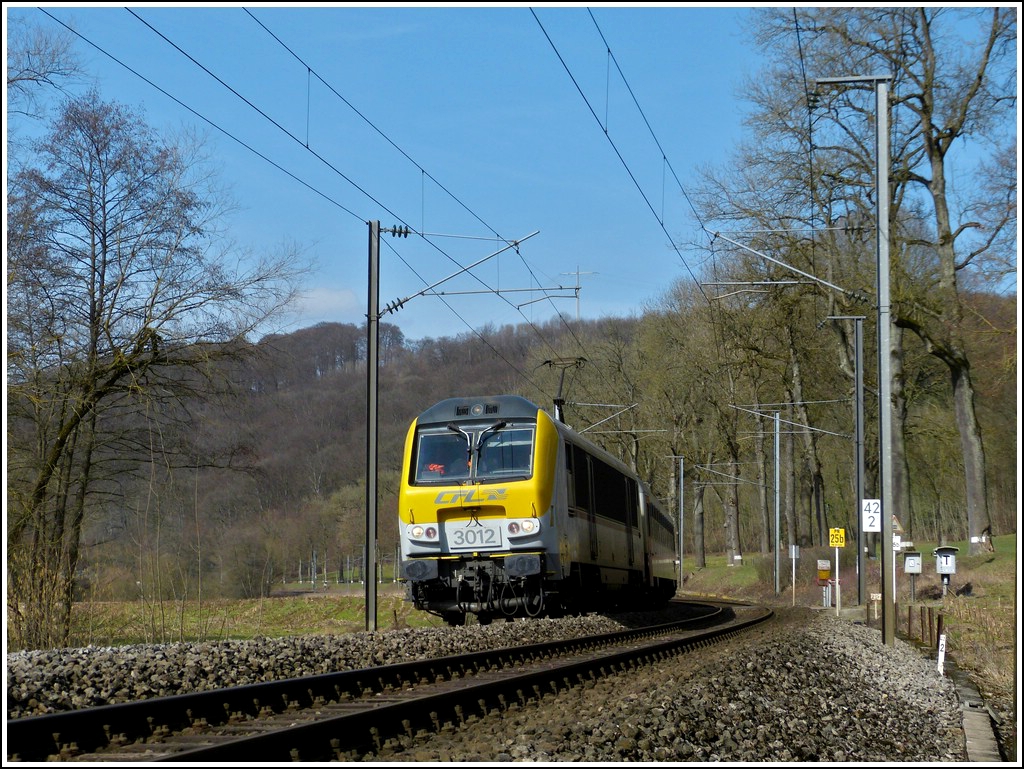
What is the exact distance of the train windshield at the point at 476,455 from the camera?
56.1 ft

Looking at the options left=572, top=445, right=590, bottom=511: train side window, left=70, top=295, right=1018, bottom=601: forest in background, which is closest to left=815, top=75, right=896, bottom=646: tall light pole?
left=572, top=445, right=590, bottom=511: train side window

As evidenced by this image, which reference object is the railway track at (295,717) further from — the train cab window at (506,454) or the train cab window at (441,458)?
the train cab window at (441,458)

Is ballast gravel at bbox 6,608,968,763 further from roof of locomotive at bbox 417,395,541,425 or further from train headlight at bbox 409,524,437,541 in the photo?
roof of locomotive at bbox 417,395,541,425

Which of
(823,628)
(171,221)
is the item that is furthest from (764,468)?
(171,221)

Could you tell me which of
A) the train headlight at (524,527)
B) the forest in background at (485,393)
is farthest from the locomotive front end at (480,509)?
the forest in background at (485,393)

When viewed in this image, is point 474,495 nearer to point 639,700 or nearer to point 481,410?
point 481,410

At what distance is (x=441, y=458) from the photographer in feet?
57.5

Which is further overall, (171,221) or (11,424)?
(171,221)

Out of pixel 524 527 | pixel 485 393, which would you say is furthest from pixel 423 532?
pixel 485 393

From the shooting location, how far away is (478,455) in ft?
57.0

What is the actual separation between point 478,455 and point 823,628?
8774mm

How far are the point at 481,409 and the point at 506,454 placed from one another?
93cm

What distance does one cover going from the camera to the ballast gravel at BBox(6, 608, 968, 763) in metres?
7.47

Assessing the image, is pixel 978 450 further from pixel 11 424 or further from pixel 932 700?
pixel 11 424
